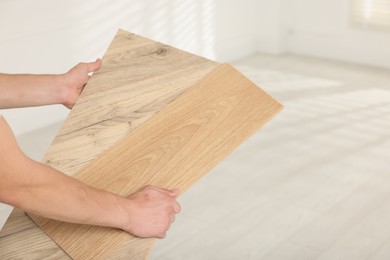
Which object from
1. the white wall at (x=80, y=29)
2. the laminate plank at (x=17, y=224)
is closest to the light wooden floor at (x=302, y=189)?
the white wall at (x=80, y=29)

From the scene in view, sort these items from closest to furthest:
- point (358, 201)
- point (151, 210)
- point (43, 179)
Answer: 1. point (43, 179)
2. point (151, 210)
3. point (358, 201)

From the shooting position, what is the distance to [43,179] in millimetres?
1292

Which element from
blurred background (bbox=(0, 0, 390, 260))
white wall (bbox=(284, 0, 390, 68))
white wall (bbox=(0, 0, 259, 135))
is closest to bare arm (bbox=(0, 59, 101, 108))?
blurred background (bbox=(0, 0, 390, 260))

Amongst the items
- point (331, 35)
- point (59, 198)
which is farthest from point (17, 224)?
point (331, 35)

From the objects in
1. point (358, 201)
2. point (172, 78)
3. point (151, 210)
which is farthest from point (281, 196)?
point (151, 210)

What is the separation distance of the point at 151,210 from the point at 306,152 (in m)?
2.12

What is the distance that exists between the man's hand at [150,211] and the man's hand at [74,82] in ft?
1.57

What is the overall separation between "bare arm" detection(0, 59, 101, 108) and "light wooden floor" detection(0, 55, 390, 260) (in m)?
0.99

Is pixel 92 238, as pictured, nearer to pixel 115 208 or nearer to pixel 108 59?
pixel 115 208

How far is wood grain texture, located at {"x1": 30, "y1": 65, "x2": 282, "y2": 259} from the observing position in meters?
1.38

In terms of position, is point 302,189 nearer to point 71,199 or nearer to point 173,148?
point 173,148

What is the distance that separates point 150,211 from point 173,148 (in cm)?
22

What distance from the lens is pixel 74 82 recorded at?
6.03ft

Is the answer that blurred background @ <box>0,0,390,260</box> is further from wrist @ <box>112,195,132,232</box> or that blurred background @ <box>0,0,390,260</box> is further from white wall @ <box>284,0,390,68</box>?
wrist @ <box>112,195,132,232</box>
